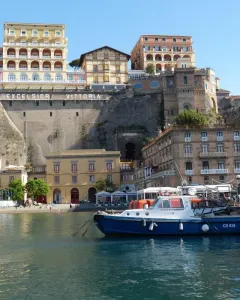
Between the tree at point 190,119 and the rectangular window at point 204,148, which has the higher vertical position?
the tree at point 190,119

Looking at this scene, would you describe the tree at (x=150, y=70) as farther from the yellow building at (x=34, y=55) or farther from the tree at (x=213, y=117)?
the yellow building at (x=34, y=55)

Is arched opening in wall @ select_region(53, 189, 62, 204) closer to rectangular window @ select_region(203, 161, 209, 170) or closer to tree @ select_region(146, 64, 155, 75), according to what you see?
rectangular window @ select_region(203, 161, 209, 170)

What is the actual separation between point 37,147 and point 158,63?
39457 millimetres

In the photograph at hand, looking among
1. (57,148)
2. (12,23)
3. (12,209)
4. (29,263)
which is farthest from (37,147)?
(29,263)

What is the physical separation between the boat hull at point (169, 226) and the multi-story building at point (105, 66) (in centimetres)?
6482

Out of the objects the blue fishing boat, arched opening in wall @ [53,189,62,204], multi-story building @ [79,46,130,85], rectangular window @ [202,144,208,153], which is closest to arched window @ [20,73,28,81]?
multi-story building @ [79,46,130,85]

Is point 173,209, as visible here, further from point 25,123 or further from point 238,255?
point 25,123

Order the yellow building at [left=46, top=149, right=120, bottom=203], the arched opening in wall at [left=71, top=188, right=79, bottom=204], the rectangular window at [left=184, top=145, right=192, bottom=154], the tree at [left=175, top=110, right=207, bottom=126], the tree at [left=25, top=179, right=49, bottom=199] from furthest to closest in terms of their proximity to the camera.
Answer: the arched opening in wall at [left=71, top=188, right=79, bottom=204]
the yellow building at [left=46, top=149, right=120, bottom=203]
the tree at [left=25, top=179, right=49, bottom=199]
the tree at [left=175, top=110, right=207, bottom=126]
the rectangular window at [left=184, top=145, right=192, bottom=154]

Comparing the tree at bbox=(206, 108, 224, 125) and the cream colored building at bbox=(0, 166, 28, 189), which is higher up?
the tree at bbox=(206, 108, 224, 125)

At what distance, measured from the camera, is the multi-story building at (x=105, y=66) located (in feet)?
299

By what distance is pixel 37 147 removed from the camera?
270 ft

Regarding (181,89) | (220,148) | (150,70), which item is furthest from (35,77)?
(220,148)

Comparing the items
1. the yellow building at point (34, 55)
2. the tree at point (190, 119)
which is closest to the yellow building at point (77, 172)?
the tree at point (190, 119)

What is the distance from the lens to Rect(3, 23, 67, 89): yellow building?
289ft
